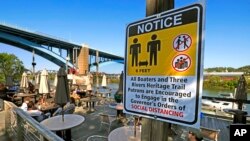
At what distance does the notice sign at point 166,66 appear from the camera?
3.67 ft

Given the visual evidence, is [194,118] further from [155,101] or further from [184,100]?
[155,101]

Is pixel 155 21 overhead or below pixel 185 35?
overhead

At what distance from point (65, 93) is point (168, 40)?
5.15 metres

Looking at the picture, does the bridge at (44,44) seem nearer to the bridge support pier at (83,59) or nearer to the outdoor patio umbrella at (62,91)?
the bridge support pier at (83,59)

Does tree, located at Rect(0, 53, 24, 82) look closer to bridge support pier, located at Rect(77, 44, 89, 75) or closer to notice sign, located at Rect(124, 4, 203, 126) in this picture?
bridge support pier, located at Rect(77, 44, 89, 75)

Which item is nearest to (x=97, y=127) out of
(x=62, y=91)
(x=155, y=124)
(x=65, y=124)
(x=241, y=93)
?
(x=62, y=91)

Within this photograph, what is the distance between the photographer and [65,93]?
594 cm

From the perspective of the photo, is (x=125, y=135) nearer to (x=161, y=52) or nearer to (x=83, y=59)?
(x=161, y=52)

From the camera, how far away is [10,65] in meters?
37.2

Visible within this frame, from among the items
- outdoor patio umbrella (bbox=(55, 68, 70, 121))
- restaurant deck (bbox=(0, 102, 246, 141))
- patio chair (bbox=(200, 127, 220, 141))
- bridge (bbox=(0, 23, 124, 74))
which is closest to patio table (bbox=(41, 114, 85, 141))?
outdoor patio umbrella (bbox=(55, 68, 70, 121))

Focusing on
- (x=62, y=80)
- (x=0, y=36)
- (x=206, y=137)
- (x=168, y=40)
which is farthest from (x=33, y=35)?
(x=168, y=40)

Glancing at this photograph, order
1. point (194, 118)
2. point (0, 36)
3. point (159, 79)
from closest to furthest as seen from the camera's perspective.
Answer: point (194, 118), point (159, 79), point (0, 36)

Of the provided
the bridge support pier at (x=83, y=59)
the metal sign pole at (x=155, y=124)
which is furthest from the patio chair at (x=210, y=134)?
the bridge support pier at (x=83, y=59)

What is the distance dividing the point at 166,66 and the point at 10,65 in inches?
1622
